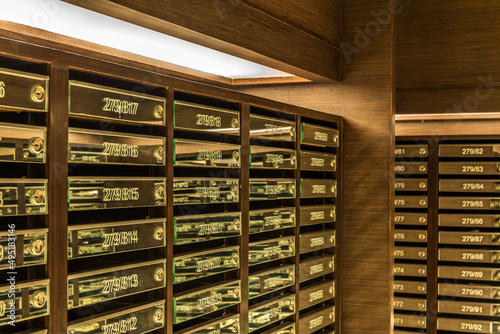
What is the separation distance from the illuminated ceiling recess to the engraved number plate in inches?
37.8

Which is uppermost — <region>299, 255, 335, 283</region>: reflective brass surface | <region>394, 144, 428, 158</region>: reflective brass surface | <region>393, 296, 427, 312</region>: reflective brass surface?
<region>394, 144, 428, 158</region>: reflective brass surface

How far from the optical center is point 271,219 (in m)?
2.65

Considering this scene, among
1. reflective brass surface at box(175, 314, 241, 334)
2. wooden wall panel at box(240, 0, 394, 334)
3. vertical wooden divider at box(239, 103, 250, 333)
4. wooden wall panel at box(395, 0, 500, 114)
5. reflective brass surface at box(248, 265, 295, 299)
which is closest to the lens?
reflective brass surface at box(175, 314, 241, 334)

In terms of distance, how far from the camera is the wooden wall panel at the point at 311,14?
2.76 metres

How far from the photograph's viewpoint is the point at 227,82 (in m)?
3.60

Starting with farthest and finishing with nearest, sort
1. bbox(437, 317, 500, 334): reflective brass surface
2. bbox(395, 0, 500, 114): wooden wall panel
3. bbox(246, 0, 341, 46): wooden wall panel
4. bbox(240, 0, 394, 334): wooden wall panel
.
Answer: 1. bbox(437, 317, 500, 334): reflective brass surface
2. bbox(395, 0, 500, 114): wooden wall panel
3. bbox(240, 0, 394, 334): wooden wall panel
4. bbox(246, 0, 341, 46): wooden wall panel

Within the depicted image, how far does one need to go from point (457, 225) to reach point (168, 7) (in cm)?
331

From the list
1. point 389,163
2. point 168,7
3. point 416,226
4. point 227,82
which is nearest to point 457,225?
point 416,226

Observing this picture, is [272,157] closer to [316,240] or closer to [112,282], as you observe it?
[316,240]

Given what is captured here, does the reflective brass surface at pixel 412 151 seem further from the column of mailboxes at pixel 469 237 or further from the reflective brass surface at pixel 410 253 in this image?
the reflective brass surface at pixel 410 253

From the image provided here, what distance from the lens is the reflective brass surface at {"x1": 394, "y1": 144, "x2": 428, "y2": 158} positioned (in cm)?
466

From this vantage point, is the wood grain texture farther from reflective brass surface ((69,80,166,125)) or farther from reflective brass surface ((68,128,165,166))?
reflective brass surface ((68,128,165,166))

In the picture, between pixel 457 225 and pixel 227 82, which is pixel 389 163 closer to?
pixel 227 82

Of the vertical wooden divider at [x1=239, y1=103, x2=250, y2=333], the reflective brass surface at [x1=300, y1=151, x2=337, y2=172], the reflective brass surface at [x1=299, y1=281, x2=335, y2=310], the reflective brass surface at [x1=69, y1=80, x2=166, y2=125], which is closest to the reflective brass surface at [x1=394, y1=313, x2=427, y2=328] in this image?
the reflective brass surface at [x1=299, y1=281, x2=335, y2=310]
